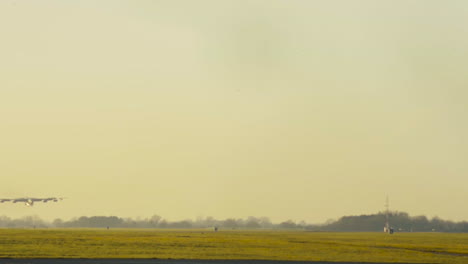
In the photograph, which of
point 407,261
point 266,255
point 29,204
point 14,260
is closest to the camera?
point 14,260

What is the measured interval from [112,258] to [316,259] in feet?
81.8

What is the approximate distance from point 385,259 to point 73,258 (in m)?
38.8

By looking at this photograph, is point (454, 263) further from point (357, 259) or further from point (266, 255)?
point (266, 255)

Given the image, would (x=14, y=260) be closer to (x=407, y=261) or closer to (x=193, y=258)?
(x=193, y=258)

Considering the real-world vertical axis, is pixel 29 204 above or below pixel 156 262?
above

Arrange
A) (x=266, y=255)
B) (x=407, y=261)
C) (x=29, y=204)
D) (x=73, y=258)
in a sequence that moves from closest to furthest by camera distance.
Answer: (x=73, y=258) < (x=407, y=261) < (x=266, y=255) < (x=29, y=204)

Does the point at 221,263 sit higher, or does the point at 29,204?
the point at 29,204

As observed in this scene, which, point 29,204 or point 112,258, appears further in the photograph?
point 29,204

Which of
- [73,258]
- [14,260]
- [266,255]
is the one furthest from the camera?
[266,255]

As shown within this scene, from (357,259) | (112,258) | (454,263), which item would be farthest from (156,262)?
(454,263)

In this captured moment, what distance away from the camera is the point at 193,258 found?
90.6 m

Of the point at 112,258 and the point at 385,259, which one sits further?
the point at 385,259

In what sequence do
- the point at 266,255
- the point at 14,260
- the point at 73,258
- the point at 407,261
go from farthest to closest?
the point at 266,255, the point at 407,261, the point at 73,258, the point at 14,260

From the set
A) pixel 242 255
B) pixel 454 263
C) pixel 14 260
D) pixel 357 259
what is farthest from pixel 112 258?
pixel 454 263
